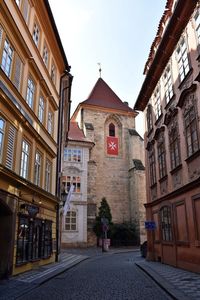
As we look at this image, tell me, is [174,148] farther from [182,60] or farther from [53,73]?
[53,73]

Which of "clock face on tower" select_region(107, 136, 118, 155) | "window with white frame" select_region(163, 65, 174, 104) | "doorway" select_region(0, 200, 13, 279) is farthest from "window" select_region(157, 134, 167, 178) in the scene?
"clock face on tower" select_region(107, 136, 118, 155)

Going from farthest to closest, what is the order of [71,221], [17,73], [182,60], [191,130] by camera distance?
[71,221] → [182,60] → [191,130] → [17,73]

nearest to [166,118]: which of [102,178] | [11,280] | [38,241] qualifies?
[38,241]

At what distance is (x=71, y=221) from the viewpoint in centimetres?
3622

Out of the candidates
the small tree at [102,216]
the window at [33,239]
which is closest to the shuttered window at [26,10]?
the window at [33,239]

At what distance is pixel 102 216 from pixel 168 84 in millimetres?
24298

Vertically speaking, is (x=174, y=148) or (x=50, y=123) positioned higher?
(x=50, y=123)

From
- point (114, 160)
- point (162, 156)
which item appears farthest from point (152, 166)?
point (114, 160)

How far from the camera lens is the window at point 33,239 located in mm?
12156

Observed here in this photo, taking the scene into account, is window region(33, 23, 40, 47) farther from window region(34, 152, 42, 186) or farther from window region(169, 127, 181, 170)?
window region(169, 127, 181, 170)

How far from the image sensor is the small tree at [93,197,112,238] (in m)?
36.5

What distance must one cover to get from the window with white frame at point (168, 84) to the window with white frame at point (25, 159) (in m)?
8.10

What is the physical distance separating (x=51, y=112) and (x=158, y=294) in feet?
40.6

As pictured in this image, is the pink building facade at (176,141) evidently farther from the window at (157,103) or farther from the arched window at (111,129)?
the arched window at (111,129)
